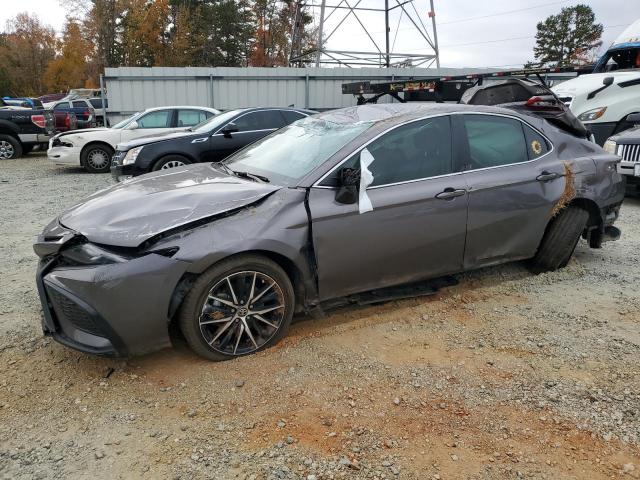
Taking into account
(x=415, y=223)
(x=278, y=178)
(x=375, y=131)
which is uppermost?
(x=375, y=131)

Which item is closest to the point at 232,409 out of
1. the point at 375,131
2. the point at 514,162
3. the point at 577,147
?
the point at 375,131

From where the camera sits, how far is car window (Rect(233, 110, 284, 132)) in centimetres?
902

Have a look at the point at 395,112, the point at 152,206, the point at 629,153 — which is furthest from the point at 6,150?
the point at 629,153

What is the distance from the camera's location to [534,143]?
14.0 feet

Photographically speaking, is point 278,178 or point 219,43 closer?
→ point 278,178

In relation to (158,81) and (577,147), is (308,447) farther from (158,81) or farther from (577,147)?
(158,81)

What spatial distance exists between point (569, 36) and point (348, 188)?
57077 millimetres

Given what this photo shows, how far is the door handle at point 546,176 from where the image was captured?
163 inches

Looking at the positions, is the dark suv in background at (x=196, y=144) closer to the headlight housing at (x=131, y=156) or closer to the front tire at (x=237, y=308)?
the headlight housing at (x=131, y=156)

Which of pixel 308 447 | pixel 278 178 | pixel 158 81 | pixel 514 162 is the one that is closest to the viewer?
pixel 308 447

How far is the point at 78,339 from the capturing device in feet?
9.43

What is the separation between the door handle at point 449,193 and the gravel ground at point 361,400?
89cm

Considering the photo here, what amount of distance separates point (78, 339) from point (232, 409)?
991 mm

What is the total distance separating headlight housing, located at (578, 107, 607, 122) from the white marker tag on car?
766 centimetres
